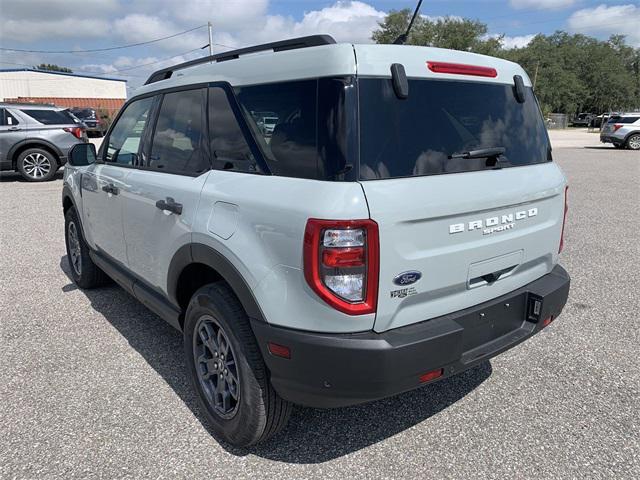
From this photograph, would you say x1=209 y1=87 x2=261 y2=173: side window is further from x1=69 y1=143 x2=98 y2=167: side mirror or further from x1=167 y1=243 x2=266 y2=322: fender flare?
x1=69 y1=143 x2=98 y2=167: side mirror

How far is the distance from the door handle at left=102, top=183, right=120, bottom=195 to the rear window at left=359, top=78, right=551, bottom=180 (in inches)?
85.3

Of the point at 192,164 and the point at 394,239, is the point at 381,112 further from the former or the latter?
the point at 192,164

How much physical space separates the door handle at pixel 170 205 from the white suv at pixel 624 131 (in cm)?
2546

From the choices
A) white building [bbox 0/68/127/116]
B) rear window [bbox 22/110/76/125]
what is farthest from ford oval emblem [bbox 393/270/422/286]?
white building [bbox 0/68/127/116]

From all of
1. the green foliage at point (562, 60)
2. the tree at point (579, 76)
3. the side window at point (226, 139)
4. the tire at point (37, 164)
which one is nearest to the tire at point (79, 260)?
the side window at point (226, 139)

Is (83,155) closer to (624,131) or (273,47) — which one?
(273,47)

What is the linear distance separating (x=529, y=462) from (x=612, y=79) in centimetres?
8746

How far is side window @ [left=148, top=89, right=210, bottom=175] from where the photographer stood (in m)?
2.67

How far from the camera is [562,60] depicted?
72.4 metres

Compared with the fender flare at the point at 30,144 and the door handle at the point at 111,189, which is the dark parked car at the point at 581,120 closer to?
the fender flare at the point at 30,144

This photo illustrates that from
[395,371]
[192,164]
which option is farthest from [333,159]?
[192,164]

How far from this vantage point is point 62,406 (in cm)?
284

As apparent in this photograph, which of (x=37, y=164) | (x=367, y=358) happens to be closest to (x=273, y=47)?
(x=367, y=358)

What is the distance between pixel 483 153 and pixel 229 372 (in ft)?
5.48
